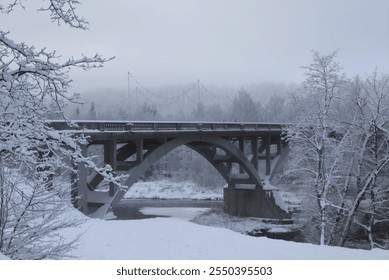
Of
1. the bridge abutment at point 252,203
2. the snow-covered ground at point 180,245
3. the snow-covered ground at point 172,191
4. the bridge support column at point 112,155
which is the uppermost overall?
the bridge support column at point 112,155

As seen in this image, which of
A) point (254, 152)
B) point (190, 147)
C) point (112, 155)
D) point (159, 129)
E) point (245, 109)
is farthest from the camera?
point (245, 109)

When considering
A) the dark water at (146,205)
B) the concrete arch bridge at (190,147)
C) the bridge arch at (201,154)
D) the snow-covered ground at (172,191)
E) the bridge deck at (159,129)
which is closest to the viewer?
the bridge deck at (159,129)

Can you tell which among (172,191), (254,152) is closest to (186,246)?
(254,152)

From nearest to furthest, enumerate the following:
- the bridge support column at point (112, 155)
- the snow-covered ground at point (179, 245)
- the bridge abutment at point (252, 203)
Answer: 1. the snow-covered ground at point (179, 245)
2. the bridge support column at point (112, 155)
3. the bridge abutment at point (252, 203)

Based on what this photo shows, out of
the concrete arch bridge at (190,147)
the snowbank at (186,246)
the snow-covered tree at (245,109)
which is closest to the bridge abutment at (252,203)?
the concrete arch bridge at (190,147)

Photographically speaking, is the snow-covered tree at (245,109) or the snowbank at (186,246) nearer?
the snowbank at (186,246)

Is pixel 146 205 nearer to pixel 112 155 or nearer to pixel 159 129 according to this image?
pixel 159 129

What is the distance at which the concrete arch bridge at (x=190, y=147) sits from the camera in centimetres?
2014

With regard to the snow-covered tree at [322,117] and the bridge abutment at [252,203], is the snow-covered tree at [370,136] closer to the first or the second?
the snow-covered tree at [322,117]

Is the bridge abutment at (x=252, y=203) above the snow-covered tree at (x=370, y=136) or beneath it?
beneath

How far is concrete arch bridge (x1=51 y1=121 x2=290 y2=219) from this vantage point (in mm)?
20141

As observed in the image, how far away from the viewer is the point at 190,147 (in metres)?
32.3
